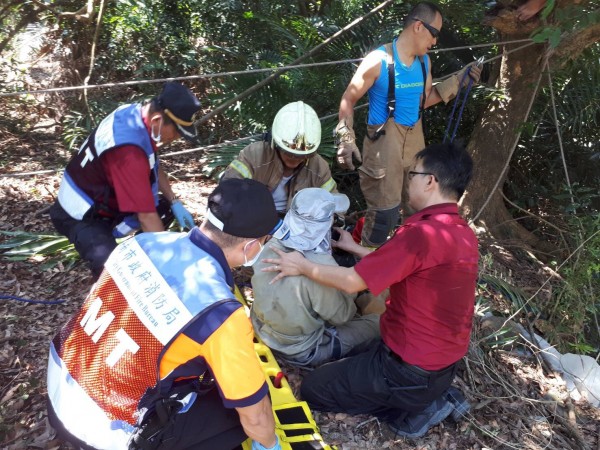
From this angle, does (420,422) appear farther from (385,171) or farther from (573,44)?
(573,44)

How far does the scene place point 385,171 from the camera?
3.71 meters

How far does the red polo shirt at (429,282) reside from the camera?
236 centimetres

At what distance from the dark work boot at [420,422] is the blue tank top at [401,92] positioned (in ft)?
6.36

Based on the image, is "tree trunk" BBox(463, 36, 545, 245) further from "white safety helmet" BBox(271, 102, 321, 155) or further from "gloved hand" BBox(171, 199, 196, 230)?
"gloved hand" BBox(171, 199, 196, 230)

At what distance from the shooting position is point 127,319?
161cm

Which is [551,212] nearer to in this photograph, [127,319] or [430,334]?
[430,334]

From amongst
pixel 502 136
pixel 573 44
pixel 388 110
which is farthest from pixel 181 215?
pixel 573 44

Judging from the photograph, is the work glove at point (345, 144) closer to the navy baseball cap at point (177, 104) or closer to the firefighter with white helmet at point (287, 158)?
the firefighter with white helmet at point (287, 158)

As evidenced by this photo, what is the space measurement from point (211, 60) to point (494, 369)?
4895mm

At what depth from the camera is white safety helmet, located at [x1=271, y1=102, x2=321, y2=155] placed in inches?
125

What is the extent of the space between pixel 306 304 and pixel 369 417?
73cm

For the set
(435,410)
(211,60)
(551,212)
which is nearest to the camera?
(435,410)

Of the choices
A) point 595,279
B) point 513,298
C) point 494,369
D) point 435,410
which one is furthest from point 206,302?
point 595,279

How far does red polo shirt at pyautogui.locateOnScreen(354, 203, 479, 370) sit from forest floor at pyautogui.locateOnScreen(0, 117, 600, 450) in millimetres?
A: 539
